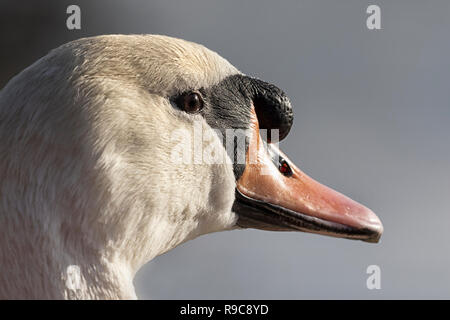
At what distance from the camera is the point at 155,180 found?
289cm

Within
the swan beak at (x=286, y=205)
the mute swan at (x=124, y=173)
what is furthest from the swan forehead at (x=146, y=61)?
the swan beak at (x=286, y=205)

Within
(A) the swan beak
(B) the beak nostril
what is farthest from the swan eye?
(B) the beak nostril

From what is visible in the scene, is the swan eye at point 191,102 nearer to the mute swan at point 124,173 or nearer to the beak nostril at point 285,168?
the mute swan at point 124,173

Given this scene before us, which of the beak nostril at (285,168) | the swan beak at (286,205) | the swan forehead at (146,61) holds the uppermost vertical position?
the swan forehead at (146,61)

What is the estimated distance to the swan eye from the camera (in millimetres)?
3088

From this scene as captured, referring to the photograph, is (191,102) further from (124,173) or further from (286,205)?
(286,205)

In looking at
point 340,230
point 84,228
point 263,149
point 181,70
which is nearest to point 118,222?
point 84,228

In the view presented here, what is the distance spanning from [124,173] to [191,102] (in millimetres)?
559

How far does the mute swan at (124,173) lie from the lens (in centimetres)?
253

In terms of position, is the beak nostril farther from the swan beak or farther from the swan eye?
the swan eye

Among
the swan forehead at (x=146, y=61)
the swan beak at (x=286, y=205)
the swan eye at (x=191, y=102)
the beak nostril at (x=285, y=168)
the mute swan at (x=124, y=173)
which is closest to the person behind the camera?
the mute swan at (x=124, y=173)

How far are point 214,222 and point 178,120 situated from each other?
0.57 metres

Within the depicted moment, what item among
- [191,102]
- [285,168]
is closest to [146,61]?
[191,102]
